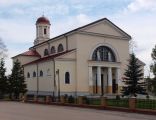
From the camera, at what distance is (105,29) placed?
54.5 metres

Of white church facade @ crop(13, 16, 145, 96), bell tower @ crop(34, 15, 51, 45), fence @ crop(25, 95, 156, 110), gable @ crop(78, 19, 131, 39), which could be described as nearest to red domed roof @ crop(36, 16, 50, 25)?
bell tower @ crop(34, 15, 51, 45)

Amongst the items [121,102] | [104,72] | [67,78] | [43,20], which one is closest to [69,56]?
[67,78]

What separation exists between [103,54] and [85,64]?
393 centimetres

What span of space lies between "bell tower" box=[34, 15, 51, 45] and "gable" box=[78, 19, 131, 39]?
18.7 m

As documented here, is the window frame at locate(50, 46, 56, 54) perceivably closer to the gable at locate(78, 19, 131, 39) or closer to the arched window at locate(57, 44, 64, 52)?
the arched window at locate(57, 44, 64, 52)

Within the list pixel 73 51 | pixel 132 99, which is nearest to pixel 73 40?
pixel 73 51

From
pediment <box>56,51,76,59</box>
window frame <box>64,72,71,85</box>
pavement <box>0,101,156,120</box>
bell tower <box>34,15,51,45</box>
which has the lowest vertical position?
pavement <box>0,101,156,120</box>

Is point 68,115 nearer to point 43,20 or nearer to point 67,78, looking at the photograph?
point 67,78

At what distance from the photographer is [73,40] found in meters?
52.5

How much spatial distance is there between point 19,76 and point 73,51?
27.4 feet

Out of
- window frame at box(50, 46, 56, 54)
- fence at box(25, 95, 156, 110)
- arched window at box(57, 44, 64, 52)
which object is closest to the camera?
fence at box(25, 95, 156, 110)

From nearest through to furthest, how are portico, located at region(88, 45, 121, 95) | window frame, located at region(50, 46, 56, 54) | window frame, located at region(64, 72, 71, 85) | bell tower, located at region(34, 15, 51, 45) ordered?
1. window frame, located at region(64, 72, 71, 85)
2. portico, located at region(88, 45, 121, 95)
3. window frame, located at region(50, 46, 56, 54)
4. bell tower, located at region(34, 15, 51, 45)

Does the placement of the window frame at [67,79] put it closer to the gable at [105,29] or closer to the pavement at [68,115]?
the gable at [105,29]

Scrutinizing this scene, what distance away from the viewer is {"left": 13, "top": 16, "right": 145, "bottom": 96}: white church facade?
167 feet
